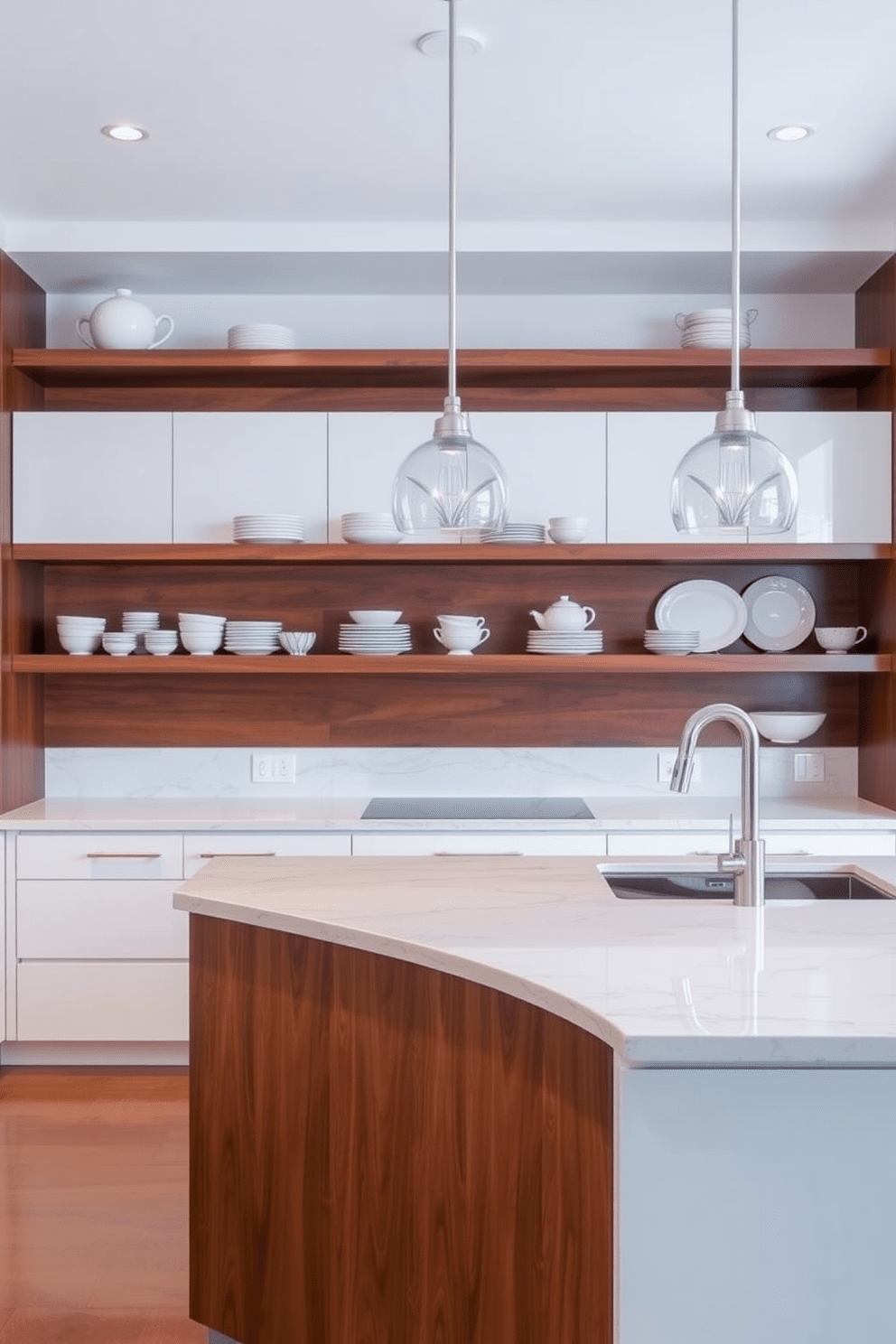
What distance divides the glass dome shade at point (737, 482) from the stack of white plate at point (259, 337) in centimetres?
215

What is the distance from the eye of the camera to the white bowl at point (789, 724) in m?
4.05

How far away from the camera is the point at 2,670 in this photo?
3768mm

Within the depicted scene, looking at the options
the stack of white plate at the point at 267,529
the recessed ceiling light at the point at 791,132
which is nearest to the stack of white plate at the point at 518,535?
the stack of white plate at the point at 267,529

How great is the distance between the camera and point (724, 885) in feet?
8.07

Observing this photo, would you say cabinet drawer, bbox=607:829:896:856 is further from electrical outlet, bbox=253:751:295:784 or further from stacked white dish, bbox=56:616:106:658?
stacked white dish, bbox=56:616:106:658

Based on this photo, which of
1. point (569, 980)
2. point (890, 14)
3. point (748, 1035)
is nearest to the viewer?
point (748, 1035)

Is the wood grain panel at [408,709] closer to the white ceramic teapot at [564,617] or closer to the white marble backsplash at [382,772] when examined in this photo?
the white marble backsplash at [382,772]

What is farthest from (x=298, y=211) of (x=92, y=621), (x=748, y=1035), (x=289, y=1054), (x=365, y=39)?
(x=748, y=1035)

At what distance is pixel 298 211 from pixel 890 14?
1.78m

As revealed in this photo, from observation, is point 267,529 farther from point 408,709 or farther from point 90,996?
point 90,996

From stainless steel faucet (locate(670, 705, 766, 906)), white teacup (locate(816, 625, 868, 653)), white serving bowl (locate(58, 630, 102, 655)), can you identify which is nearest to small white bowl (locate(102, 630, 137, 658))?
white serving bowl (locate(58, 630, 102, 655))

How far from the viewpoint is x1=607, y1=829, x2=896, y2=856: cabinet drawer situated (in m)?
3.61

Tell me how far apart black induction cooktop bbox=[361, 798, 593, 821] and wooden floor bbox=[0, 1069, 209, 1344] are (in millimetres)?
1012

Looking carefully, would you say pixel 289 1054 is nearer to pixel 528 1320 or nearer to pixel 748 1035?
pixel 528 1320
